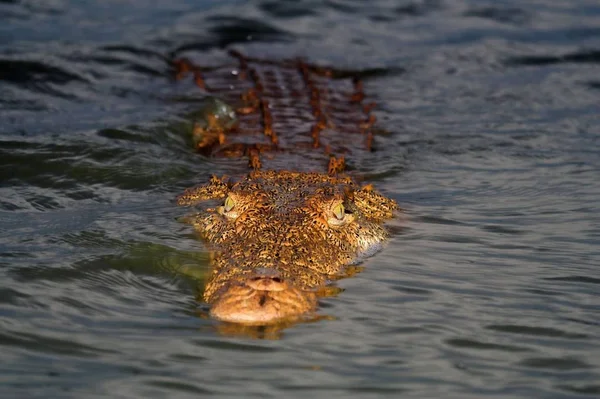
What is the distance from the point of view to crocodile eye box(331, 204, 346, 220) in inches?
265

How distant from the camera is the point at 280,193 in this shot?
6.89 meters

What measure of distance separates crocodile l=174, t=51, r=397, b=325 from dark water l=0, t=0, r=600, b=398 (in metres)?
0.17

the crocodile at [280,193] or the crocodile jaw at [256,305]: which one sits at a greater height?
the crocodile at [280,193]

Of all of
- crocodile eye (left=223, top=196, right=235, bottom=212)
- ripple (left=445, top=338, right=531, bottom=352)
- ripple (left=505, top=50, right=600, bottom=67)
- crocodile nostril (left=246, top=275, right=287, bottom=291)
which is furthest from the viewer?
ripple (left=505, top=50, right=600, bottom=67)

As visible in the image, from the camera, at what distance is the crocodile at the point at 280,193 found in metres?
5.56

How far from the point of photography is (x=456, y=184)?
8547 millimetres

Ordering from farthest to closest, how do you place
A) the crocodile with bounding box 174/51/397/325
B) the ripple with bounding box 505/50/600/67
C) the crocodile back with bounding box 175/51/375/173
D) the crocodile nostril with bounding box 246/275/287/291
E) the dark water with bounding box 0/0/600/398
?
1. the ripple with bounding box 505/50/600/67
2. the crocodile back with bounding box 175/51/375/173
3. the crocodile with bounding box 174/51/397/325
4. the crocodile nostril with bounding box 246/275/287/291
5. the dark water with bounding box 0/0/600/398

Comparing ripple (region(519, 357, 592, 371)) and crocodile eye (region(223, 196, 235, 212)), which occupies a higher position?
crocodile eye (region(223, 196, 235, 212))

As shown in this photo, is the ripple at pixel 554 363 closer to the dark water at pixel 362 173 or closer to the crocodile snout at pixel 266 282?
the dark water at pixel 362 173

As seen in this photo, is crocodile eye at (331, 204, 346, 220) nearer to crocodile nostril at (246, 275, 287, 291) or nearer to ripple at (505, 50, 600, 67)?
crocodile nostril at (246, 275, 287, 291)

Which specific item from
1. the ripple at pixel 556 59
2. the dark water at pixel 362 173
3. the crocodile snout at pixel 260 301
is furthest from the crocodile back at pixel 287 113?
the crocodile snout at pixel 260 301

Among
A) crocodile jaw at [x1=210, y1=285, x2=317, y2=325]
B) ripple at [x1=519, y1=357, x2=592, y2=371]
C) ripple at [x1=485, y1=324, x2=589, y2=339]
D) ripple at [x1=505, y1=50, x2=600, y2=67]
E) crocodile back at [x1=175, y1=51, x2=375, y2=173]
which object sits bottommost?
ripple at [x1=519, y1=357, x2=592, y2=371]

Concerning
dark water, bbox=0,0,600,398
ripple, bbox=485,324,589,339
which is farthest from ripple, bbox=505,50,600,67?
ripple, bbox=485,324,589,339

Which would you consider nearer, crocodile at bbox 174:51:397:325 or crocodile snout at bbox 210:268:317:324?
crocodile snout at bbox 210:268:317:324
